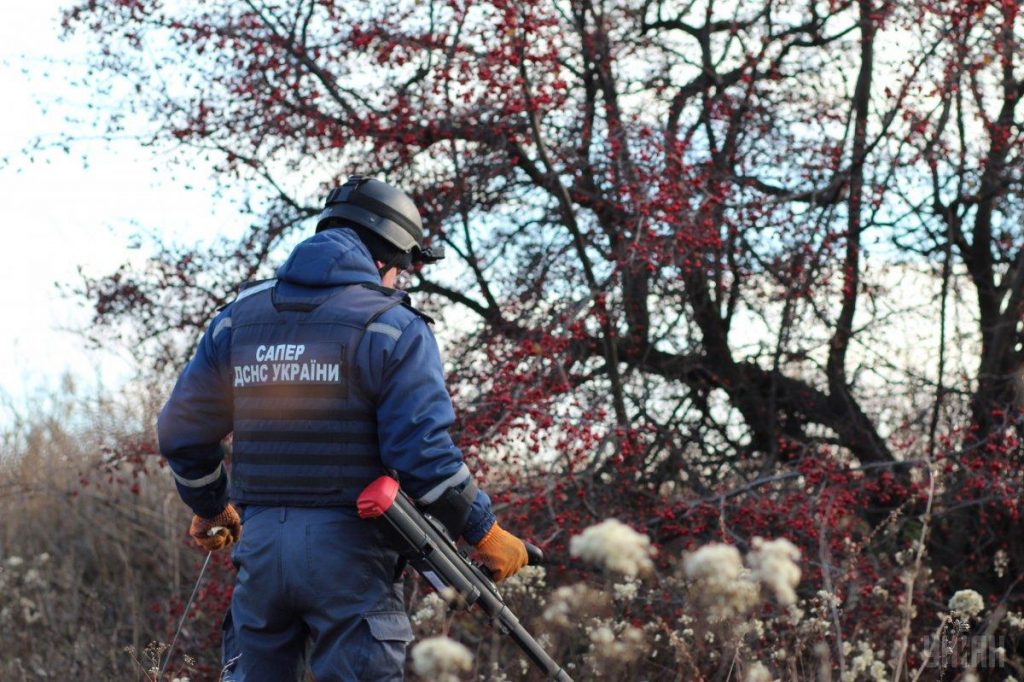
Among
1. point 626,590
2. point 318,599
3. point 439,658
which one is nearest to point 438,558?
point 318,599

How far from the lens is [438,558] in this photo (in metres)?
3.35

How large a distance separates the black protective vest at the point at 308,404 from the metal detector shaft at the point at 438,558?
0.13 meters

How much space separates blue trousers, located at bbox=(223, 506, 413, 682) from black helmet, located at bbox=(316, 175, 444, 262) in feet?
2.87

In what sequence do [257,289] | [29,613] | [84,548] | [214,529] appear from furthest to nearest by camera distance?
A: 1. [84,548]
2. [29,613]
3. [214,529]
4. [257,289]

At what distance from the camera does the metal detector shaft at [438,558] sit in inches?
126

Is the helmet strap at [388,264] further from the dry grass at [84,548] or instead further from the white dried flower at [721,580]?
the dry grass at [84,548]

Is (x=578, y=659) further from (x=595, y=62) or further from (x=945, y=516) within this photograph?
(x=595, y=62)

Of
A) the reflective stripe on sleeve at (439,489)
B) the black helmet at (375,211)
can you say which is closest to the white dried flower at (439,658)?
the reflective stripe on sleeve at (439,489)

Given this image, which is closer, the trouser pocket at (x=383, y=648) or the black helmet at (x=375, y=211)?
the trouser pocket at (x=383, y=648)

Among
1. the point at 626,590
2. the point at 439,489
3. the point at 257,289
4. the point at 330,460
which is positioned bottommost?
the point at 626,590

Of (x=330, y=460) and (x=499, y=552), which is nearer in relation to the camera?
(x=330, y=460)

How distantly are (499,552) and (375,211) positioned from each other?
3.57ft

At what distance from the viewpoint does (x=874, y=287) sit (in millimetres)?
7242

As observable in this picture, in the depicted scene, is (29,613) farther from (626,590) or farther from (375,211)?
(375,211)
